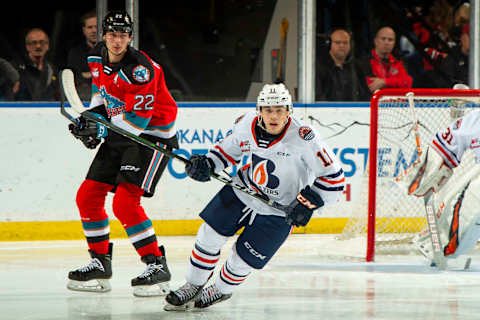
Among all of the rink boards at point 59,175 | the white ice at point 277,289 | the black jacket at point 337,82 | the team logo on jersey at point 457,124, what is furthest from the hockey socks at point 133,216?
the black jacket at point 337,82

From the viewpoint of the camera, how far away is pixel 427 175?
372 cm

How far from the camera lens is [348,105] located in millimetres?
5082

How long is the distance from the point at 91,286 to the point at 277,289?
2.59ft

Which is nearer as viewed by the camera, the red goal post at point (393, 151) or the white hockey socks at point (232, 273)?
the white hockey socks at point (232, 273)

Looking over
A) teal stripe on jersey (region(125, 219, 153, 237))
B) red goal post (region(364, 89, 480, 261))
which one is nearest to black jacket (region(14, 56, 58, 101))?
teal stripe on jersey (region(125, 219, 153, 237))

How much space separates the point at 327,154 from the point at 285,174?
173 mm

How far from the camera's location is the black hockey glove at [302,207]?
2803mm

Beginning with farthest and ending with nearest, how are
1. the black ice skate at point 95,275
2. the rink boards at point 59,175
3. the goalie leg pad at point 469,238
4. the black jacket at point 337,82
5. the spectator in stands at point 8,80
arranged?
the black jacket at point 337,82 < the spectator in stands at point 8,80 < the rink boards at point 59,175 < the goalie leg pad at point 469,238 < the black ice skate at point 95,275

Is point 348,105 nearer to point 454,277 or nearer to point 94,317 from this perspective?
point 454,277

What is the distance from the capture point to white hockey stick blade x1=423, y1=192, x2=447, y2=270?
4.01 metres

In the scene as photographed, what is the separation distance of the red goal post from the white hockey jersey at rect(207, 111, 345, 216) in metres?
1.40

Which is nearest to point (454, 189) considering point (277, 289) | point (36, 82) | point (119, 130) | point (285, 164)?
point (277, 289)

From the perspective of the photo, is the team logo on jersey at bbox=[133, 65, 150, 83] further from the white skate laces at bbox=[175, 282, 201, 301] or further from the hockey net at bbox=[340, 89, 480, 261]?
the hockey net at bbox=[340, 89, 480, 261]

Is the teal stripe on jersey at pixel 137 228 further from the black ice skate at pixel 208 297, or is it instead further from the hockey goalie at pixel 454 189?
the hockey goalie at pixel 454 189
